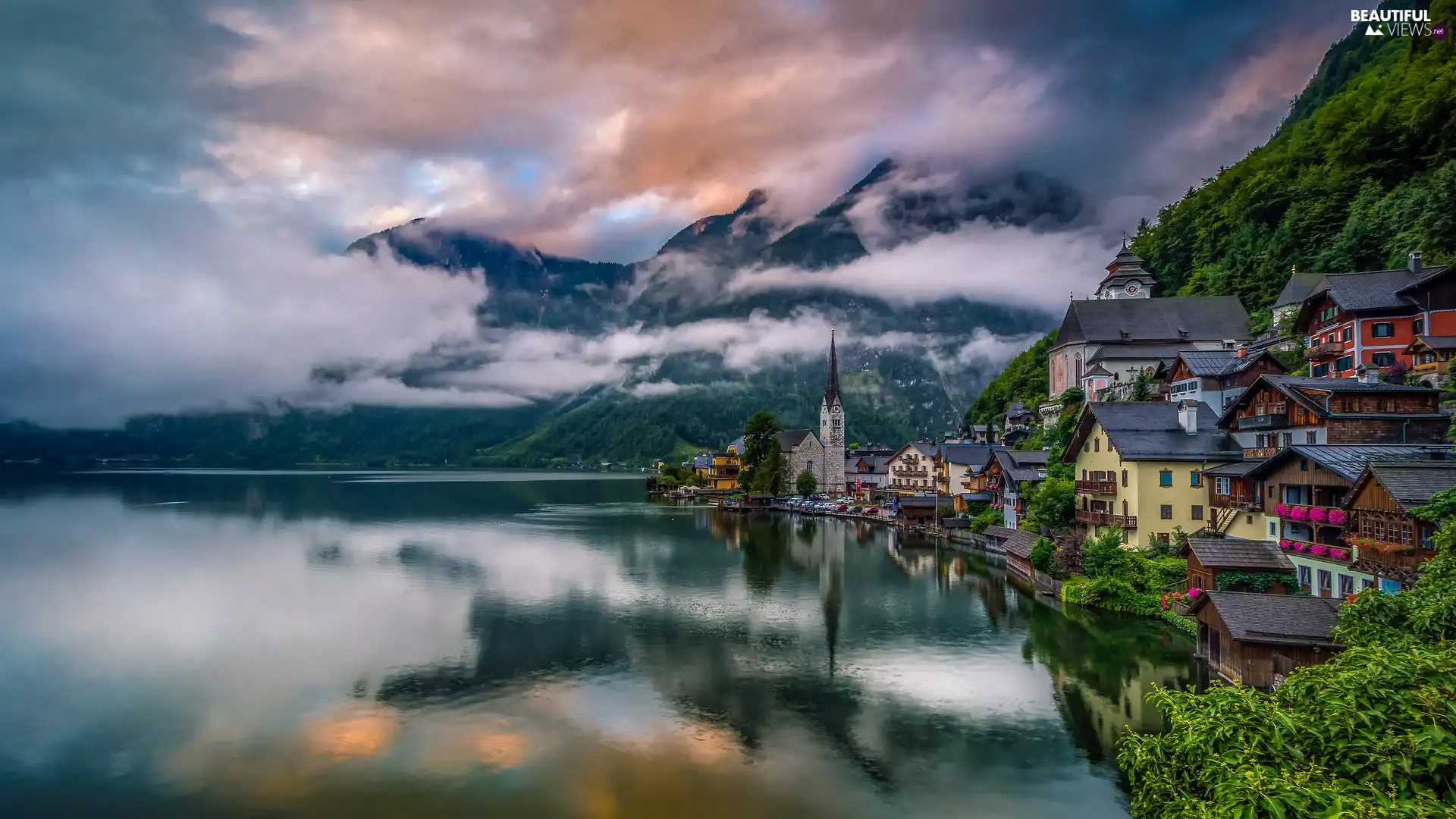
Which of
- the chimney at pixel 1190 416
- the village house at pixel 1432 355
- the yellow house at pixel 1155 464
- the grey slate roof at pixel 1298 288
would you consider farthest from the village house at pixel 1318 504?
the grey slate roof at pixel 1298 288

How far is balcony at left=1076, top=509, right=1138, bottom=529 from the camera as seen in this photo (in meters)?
39.3

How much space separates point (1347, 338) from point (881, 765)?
132 feet

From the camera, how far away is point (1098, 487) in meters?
43.1

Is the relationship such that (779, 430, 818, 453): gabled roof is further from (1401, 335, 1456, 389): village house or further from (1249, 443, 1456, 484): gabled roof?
(1249, 443, 1456, 484): gabled roof

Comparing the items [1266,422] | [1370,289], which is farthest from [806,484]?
[1266,422]

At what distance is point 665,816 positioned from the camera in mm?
18062

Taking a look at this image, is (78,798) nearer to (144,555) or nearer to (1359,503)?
(1359,503)

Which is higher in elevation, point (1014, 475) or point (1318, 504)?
point (1318, 504)

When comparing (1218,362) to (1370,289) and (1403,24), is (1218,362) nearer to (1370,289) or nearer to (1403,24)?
→ (1370,289)

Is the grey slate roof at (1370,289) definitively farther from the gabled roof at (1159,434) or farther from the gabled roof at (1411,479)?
the gabled roof at (1411,479)

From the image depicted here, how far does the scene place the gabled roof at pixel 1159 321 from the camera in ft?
231

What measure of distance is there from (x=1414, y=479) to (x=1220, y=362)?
79.3 ft

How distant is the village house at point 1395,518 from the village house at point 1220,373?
59.4ft

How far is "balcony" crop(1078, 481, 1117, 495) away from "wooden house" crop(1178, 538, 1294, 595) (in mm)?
9788
